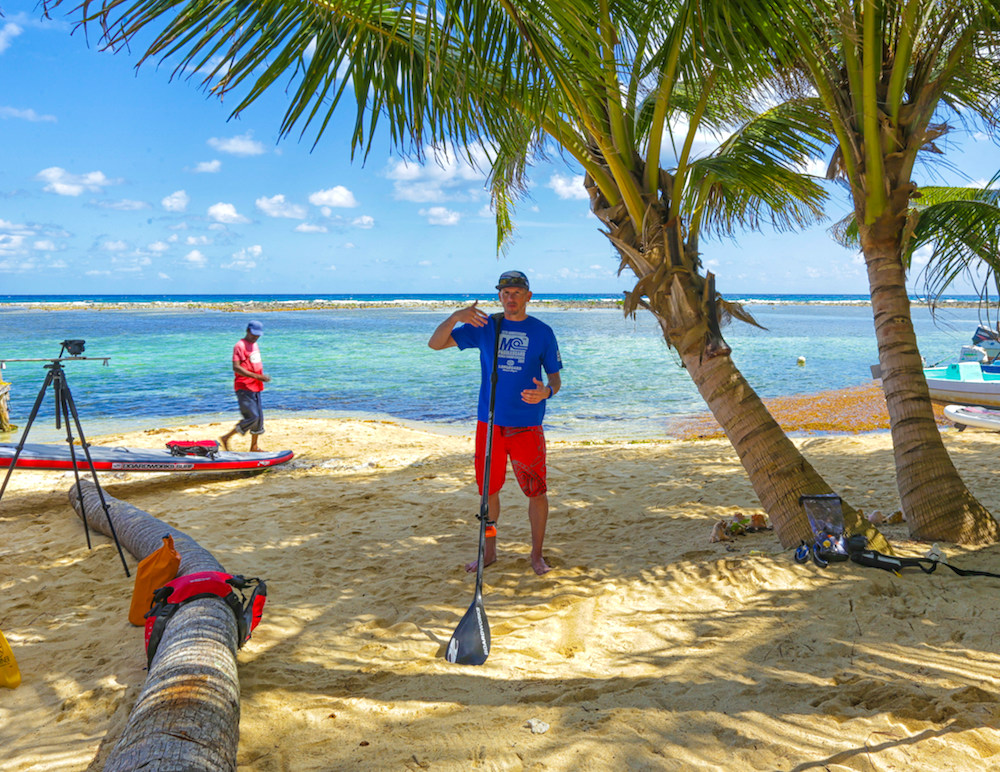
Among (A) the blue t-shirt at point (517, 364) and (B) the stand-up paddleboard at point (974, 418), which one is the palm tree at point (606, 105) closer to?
(A) the blue t-shirt at point (517, 364)

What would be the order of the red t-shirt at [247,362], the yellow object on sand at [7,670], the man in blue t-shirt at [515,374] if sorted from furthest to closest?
the red t-shirt at [247,362] < the man in blue t-shirt at [515,374] < the yellow object on sand at [7,670]

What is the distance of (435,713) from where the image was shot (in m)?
2.68

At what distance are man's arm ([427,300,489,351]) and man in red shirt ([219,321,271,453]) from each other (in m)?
4.57

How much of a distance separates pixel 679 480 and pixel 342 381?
1433cm

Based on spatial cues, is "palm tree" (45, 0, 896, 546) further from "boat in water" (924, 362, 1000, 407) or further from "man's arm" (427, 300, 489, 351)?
"boat in water" (924, 362, 1000, 407)

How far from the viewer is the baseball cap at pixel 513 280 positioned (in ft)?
13.6

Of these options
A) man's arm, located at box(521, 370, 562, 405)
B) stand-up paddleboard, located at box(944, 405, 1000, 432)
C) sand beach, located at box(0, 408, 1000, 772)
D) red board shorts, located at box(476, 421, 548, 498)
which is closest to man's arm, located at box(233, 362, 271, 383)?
sand beach, located at box(0, 408, 1000, 772)

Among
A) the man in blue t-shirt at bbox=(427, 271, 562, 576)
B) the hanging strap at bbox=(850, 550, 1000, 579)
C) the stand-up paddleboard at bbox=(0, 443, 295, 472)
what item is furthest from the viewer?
the stand-up paddleboard at bbox=(0, 443, 295, 472)

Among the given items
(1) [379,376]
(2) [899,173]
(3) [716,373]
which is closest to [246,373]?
(3) [716,373]

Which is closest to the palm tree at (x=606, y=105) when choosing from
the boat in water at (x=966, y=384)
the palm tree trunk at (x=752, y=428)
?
the palm tree trunk at (x=752, y=428)

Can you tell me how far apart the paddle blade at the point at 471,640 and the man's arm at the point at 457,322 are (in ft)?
5.18

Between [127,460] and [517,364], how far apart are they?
560cm

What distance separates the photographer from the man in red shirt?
8.34 m

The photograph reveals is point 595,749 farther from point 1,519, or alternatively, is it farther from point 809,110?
point 1,519
